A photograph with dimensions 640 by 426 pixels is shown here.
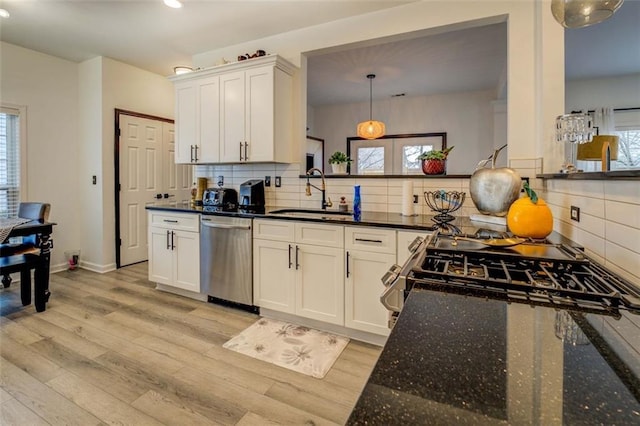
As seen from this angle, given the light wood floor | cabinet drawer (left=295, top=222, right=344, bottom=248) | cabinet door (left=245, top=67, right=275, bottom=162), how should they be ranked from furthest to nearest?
1. cabinet door (left=245, top=67, right=275, bottom=162)
2. cabinet drawer (left=295, top=222, right=344, bottom=248)
3. the light wood floor

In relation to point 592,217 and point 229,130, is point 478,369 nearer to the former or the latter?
point 592,217

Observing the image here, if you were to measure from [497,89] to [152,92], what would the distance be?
17.4 feet

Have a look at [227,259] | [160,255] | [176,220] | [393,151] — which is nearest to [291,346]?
[227,259]

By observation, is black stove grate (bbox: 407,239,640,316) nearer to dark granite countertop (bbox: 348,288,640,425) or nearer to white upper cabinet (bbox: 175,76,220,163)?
dark granite countertop (bbox: 348,288,640,425)

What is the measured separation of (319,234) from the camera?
8.13 feet

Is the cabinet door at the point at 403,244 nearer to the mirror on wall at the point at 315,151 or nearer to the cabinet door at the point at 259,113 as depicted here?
the cabinet door at the point at 259,113

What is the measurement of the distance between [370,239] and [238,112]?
1.91 meters

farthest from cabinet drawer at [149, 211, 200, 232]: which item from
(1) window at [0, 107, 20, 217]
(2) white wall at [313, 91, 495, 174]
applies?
(2) white wall at [313, 91, 495, 174]

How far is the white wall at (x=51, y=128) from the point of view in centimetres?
365

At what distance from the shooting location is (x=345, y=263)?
94.0 inches

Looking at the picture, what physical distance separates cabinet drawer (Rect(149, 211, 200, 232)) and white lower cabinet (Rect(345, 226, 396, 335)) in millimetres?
1570

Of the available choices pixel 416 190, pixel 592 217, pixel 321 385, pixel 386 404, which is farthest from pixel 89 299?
pixel 592 217

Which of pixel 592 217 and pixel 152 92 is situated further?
pixel 152 92

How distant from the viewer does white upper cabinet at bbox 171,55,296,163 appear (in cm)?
307
